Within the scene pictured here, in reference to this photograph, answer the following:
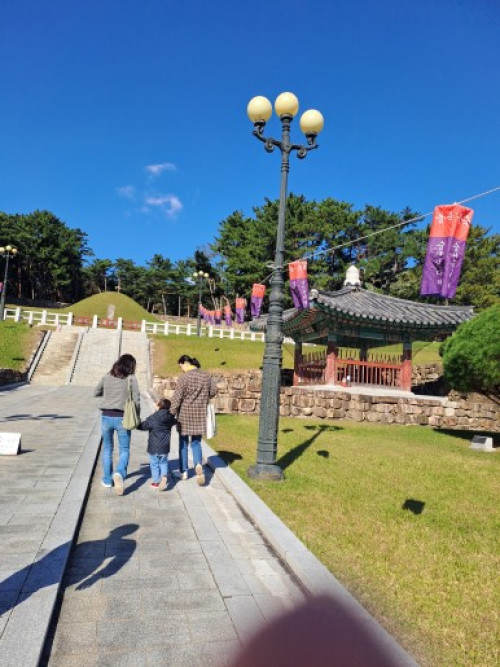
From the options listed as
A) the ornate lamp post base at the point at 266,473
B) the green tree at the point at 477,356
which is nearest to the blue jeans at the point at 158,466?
the ornate lamp post base at the point at 266,473

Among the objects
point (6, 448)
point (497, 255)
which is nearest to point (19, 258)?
point (497, 255)

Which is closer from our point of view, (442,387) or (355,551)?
(355,551)

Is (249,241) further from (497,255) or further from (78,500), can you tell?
(78,500)

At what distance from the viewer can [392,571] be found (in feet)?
11.9

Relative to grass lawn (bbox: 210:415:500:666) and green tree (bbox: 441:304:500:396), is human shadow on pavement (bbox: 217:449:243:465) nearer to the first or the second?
grass lawn (bbox: 210:415:500:666)

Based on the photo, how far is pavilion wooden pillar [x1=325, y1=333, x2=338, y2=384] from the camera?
16.0 m

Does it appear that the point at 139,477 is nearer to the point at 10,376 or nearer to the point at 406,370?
the point at 406,370

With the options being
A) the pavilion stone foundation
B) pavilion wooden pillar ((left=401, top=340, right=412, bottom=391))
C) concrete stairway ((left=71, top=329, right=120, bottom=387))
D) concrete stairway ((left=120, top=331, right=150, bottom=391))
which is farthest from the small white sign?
concrete stairway ((left=71, top=329, right=120, bottom=387))

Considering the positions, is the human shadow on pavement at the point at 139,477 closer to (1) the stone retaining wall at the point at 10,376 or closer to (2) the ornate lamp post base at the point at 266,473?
(2) the ornate lamp post base at the point at 266,473

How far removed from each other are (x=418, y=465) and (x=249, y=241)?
45.2m

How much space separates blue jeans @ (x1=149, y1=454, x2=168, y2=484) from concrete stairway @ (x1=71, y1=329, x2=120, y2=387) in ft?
66.6

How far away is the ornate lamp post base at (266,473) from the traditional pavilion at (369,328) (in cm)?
910

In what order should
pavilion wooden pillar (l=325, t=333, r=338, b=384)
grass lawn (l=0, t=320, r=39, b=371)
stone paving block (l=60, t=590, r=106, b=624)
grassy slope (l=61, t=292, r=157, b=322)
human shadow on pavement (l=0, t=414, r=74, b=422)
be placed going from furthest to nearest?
grassy slope (l=61, t=292, r=157, b=322) < grass lawn (l=0, t=320, r=39, b=371) < pavilion wooden pillar (l=325, t=333, r=338, b=384) < human shadow on pavement (l=0, t=414, r=74, b=422) < stone paving block (l=60, t=590, r=106, b=624)

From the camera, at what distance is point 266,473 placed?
6.34 metres
